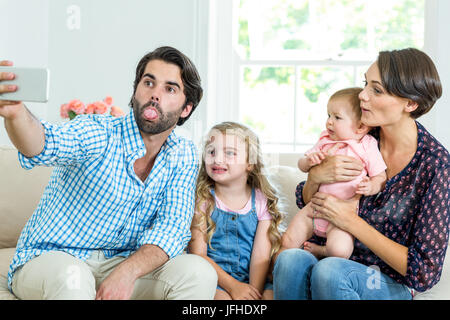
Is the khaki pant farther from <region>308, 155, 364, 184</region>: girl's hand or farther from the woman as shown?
<region>308, 155, 364, 184</region>: girl's hand

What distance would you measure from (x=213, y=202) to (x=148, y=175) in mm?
317

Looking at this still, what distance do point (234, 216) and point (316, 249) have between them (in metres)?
0.32

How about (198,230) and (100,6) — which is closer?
(198,230)

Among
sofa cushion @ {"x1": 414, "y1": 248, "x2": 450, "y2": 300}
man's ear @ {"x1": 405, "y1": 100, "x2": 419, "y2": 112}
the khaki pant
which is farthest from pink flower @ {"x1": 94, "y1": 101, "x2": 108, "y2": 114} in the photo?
sofa cushion @ {"x1": 414, "y1": 248, "x2": 450, "y2": 300}

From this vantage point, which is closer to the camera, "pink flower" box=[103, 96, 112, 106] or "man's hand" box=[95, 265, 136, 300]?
"man's hand" box=[95, 265, 136, 300]

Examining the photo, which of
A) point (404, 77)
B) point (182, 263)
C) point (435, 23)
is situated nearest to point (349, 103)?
point (404, 77)

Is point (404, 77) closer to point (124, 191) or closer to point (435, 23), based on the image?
point (124, 191)

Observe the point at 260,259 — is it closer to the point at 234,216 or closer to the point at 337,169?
the point at 234,216

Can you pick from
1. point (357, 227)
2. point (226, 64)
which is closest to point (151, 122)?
point (357, 227)

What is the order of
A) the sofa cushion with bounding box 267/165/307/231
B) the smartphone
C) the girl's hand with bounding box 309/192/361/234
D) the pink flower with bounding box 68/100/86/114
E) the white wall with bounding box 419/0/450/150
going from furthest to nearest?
the white wall with bounding box 419/0/450/150 < the pink flower with bounding box 68/100/86/114 < the sofa cushion with bounding box 267/165/307/231 < the girl's hand with bounding box 309/192/361/234 < the smartphone

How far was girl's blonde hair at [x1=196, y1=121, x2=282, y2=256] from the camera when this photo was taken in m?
1.82

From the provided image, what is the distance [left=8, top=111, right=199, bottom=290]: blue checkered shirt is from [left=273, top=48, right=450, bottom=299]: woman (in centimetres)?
41

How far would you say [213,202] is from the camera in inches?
73.0

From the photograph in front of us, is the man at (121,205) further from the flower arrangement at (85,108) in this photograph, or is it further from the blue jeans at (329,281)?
the flower arrangement at (85,108)
